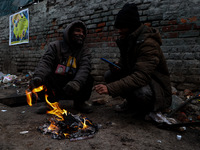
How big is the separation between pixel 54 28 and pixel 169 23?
364cm

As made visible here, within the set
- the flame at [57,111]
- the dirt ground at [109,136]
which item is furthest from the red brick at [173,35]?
the flame at [57,111]

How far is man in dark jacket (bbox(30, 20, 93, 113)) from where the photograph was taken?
8.35ft

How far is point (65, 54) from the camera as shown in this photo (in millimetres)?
2633

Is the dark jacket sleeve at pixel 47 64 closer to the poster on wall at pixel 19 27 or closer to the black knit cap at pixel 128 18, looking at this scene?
the black knit cap at pixel 128 18

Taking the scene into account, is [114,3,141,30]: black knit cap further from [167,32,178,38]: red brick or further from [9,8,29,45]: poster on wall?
[9,8,29,45]: poster on wall

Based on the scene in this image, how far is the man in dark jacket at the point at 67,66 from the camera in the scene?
2545 millimetres

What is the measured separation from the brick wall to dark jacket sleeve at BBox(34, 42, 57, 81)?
1758 millimetres

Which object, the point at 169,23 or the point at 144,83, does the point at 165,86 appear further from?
the point at 169,23

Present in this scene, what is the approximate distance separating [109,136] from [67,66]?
51.4 inches

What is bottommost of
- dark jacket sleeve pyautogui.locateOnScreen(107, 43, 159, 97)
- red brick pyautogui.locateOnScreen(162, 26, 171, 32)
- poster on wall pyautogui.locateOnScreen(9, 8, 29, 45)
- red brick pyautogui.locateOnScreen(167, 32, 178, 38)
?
dark jacket sleeve pyautogui.locateOnScreen(107, 43, 159, 97)

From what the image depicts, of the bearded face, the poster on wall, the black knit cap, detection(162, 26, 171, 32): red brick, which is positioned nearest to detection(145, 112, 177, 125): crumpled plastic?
the black knit cap

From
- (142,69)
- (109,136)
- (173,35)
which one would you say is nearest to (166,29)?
(173,35)

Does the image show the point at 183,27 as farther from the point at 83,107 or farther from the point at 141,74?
the point at 83,107

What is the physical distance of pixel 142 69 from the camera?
Answer: 1946mm
